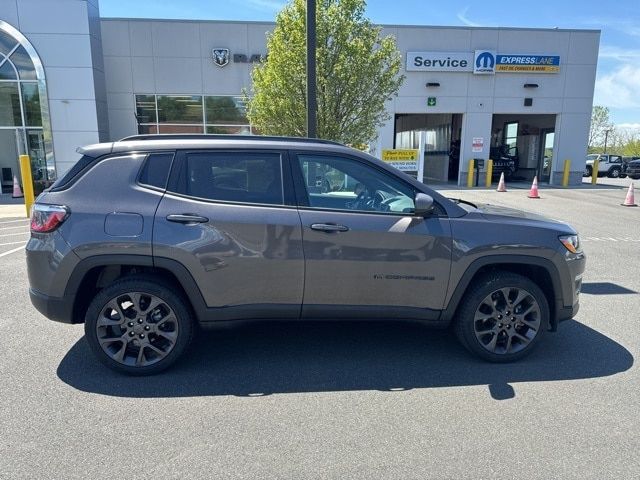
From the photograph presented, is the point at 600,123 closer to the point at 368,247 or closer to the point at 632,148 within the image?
the point at 632,148

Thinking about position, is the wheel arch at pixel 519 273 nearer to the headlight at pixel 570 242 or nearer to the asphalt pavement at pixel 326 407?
the headlight at pixel 570 242

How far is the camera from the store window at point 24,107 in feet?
50.1

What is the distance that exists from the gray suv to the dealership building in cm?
1396

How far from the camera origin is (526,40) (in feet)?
64.3

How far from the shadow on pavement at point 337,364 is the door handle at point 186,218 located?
0.93 m

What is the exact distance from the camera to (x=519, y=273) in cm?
372

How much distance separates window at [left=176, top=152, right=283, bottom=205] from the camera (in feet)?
11.1

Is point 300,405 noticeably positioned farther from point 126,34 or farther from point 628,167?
point 628,167

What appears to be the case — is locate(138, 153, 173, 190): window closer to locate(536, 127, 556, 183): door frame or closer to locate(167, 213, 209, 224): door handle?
locate(167, 213, 209, 224): door handle

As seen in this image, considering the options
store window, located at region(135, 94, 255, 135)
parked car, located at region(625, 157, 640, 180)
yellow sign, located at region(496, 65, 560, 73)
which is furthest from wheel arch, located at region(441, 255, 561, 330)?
parked car, located at region(625, 157, 640, 180)

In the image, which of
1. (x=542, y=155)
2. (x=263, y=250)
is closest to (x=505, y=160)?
(x=542, y=155)

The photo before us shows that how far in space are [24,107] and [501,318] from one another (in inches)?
713

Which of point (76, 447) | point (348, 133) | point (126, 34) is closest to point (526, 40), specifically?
point (348, 133)

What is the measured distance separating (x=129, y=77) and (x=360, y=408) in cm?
1862
